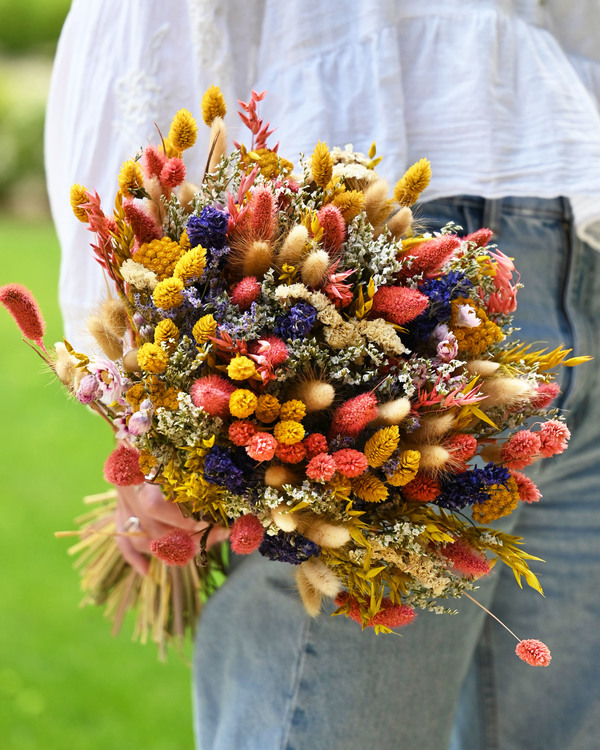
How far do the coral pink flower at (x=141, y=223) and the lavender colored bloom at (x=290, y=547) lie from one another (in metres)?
0.29

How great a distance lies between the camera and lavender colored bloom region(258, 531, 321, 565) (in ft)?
2.12

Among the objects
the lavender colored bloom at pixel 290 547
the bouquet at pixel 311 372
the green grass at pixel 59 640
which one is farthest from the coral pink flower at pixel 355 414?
the green grass at pixel 59 640

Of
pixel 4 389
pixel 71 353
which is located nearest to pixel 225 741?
pixel 71 353

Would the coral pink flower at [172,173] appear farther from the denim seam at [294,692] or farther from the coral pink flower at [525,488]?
the denim seam at [294,692]

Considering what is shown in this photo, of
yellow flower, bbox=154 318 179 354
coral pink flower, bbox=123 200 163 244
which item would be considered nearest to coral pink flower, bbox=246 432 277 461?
yellow flower, bbox=154 318 179 354

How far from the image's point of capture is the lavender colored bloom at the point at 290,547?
646 millimetres

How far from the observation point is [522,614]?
1055mm

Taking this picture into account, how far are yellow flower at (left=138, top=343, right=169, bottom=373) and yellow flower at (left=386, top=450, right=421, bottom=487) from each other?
0.21 meters

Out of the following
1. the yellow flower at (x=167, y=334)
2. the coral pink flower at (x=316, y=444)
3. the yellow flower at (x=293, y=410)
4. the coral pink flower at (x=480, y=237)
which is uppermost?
the yellow flower at (x=167, y=334)

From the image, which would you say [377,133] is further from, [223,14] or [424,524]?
[424,524]

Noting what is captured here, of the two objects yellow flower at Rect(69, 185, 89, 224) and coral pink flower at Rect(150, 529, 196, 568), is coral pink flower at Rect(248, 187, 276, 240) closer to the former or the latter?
yellow flower at Rect(69, 185, 89, 224)

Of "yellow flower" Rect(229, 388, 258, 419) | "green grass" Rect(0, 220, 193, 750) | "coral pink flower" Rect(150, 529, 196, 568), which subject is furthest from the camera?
"green grass" Rect(0, 220, 193, 750)

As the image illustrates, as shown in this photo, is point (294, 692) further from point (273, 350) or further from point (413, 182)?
point (413, 182)

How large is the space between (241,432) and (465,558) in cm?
23
